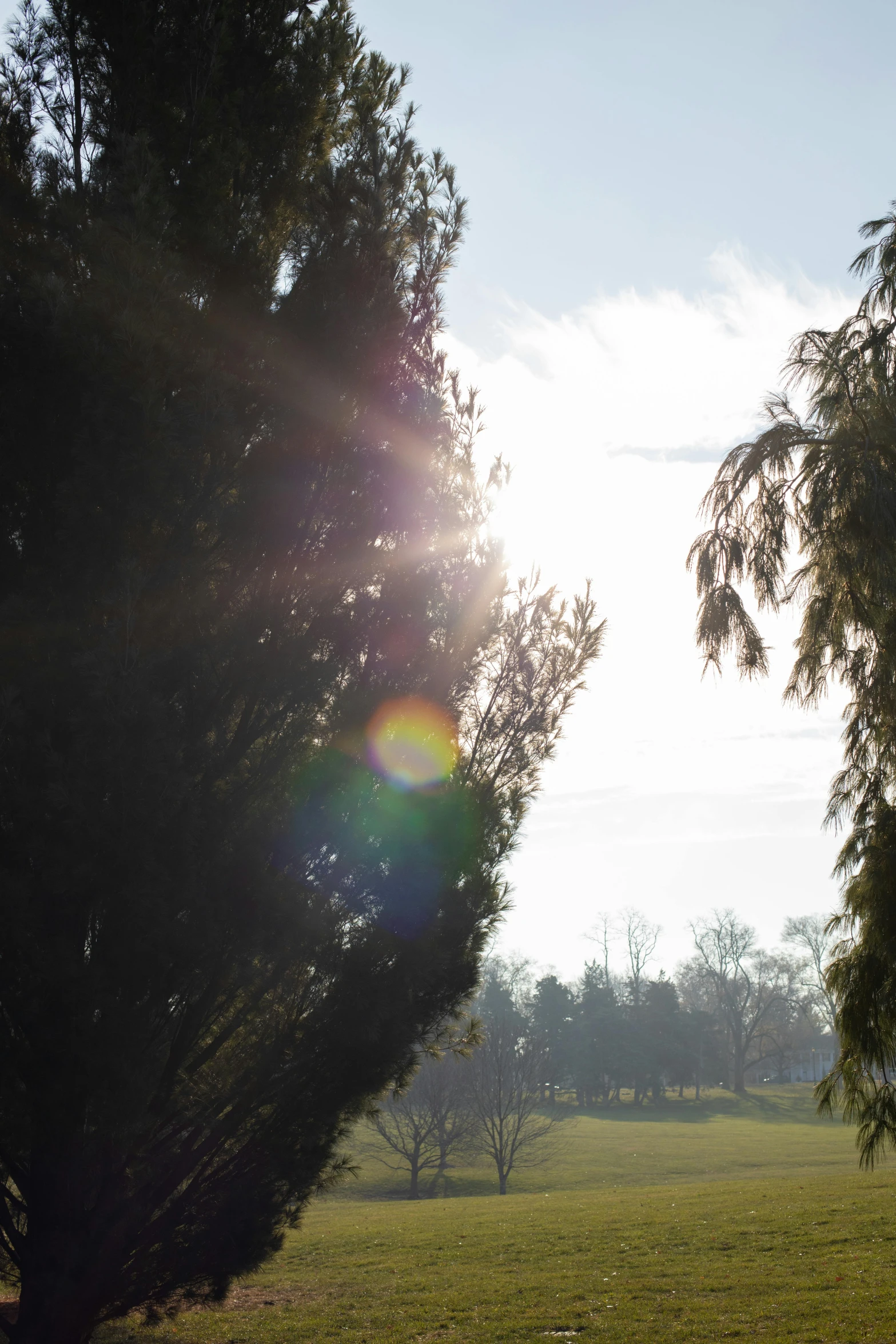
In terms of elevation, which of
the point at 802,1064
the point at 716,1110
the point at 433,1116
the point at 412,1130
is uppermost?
the point at 433,1116

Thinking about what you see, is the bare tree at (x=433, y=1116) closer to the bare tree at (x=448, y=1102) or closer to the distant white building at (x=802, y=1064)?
the bare tree at (x=448, y=1102)

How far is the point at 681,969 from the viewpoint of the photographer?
265ft

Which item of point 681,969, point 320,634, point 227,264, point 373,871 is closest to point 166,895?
point 373,871

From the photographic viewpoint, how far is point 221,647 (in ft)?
17.3

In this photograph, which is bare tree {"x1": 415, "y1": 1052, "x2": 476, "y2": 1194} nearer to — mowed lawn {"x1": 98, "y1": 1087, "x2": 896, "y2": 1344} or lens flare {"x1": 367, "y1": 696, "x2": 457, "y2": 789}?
mowed lawn {"x1": 98, "y1": 1087, "x2": 896, "y2": 1344}

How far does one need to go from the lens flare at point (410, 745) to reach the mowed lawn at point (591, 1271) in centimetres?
593

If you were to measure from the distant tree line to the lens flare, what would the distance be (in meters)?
24.1

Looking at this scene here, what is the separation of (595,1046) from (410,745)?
60.3m

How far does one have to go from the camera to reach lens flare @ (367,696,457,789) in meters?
5.54

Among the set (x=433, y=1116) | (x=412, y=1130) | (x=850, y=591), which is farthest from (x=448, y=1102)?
(x=850, y=591)

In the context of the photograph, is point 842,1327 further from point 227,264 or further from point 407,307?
point 227,264

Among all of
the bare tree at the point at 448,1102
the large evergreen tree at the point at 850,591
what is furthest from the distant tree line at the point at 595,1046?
the large evergreen tree at the point at 850,591

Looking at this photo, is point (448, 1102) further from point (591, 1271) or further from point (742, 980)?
point (742, 980)

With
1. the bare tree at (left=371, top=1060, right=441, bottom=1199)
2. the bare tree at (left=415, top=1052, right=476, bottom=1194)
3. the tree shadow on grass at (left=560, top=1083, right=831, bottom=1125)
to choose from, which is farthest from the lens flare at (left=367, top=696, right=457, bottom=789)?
the tree shadow on grass at (left=560, top=1083, right=831, bottom=1125)
